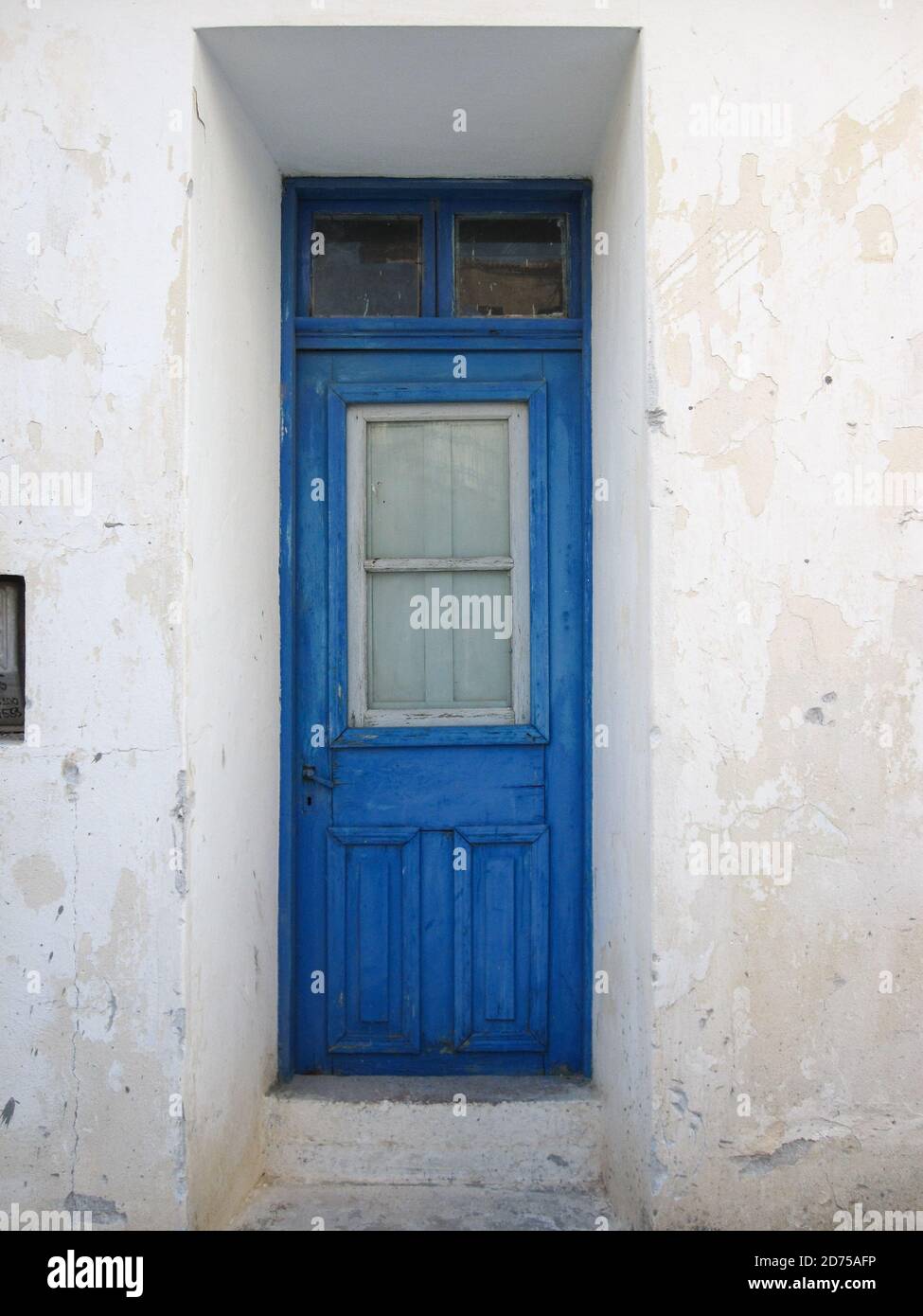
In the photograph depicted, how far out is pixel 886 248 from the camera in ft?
7.91

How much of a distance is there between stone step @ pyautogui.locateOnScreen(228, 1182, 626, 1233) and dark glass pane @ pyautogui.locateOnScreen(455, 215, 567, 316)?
259cm

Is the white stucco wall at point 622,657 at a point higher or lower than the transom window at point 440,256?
lower

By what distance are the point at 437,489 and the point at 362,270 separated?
0.73m

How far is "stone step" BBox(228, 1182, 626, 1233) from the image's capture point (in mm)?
2570

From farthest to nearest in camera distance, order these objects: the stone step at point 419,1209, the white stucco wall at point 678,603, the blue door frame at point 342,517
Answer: the blue door frame at point 342,517, the stone step at point 419,1209, the white stucco wall at point 678,603

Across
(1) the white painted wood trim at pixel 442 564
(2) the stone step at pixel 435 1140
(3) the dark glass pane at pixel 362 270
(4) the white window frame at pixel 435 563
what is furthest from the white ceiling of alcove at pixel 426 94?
(2) the stone step at pixel 435 1140

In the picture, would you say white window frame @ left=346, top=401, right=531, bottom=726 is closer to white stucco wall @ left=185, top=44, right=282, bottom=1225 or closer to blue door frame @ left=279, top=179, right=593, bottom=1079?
blue door frame @ left=279, top=179, right=593, bottom=1079

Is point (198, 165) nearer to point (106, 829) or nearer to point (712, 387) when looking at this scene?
point (712, 387)

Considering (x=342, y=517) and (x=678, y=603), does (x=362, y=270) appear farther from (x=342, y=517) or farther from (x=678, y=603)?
(x=678, y=603)

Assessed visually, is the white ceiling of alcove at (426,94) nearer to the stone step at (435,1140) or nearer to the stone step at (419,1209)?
the stone step at (435,1140)

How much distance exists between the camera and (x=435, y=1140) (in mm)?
2799

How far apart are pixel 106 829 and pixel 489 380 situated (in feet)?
5.65

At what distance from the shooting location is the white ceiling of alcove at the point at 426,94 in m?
2.43

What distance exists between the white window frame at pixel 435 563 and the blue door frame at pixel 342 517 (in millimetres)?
35
